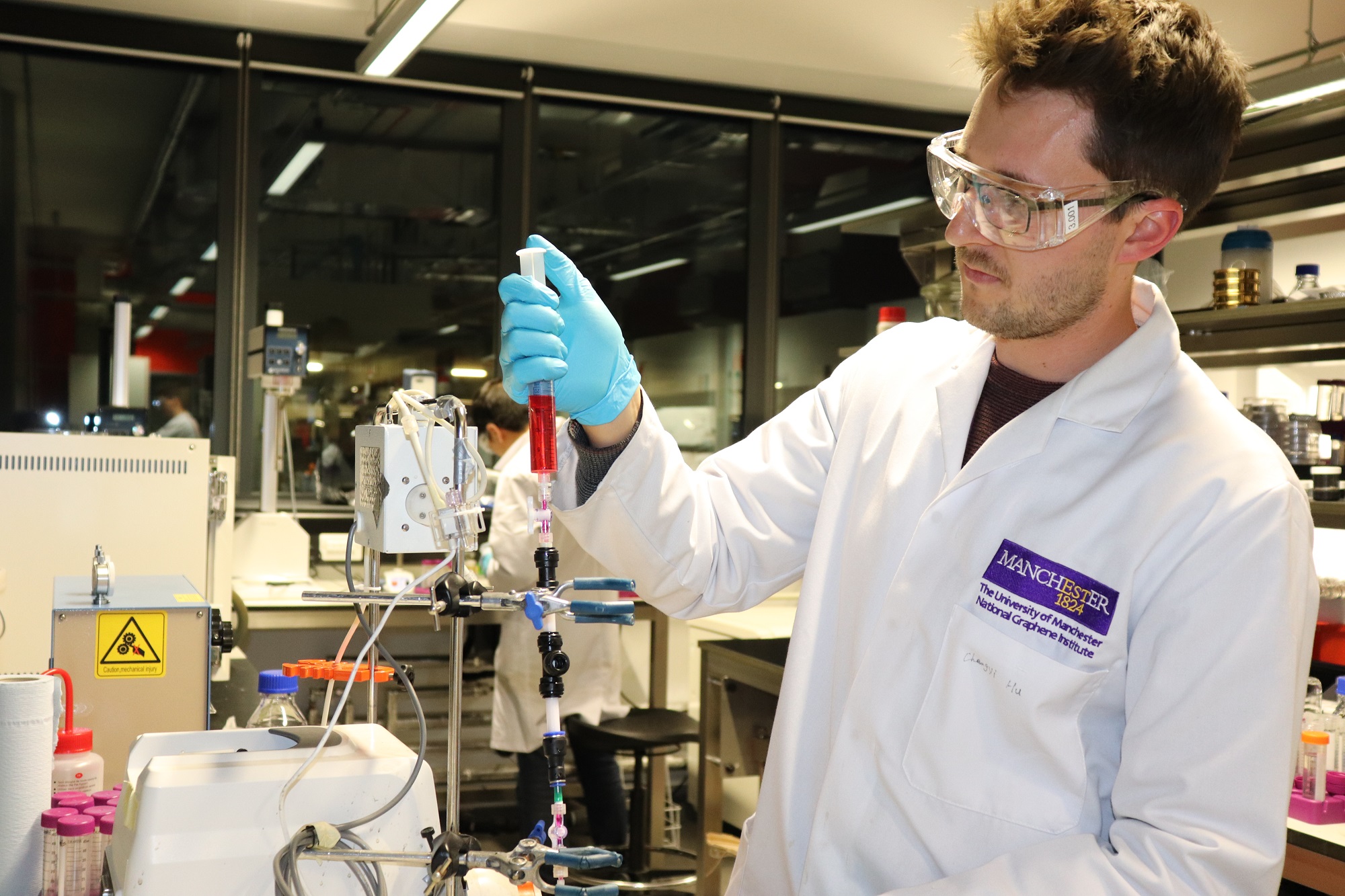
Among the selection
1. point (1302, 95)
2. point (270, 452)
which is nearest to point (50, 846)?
point (270, 452)

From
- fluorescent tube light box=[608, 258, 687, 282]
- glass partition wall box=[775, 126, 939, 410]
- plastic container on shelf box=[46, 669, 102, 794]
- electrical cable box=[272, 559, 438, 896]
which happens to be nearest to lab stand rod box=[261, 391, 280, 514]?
fluorescent tube light box=[608, 258, 687, 282]

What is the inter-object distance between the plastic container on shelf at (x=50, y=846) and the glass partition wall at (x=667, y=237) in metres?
3.90

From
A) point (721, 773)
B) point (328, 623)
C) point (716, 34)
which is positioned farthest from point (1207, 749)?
point (716, 34)

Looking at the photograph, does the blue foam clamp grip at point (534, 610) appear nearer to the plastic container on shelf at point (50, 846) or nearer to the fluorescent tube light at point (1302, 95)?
the plastic container on shelf at point (50, 846)

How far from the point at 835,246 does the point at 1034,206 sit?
14.4 feet

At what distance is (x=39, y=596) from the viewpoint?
232cm

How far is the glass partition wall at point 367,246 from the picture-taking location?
4.53 meters

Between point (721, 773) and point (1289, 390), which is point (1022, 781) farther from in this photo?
point (1289, 390)

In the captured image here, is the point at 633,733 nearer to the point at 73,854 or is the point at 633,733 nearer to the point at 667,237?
the point at 73,854

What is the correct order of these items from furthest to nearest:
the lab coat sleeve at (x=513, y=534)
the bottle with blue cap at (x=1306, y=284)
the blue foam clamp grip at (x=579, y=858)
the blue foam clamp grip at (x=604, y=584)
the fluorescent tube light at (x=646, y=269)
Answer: the fluorescent tube light at (x=646, y=269), the lab coat sleeve at (x=513, y=534), the bottle with blue cap at (x=1306, y=284), the blue foam clamp grip at (x=604, y=584), the blue foam clamp grip at (x=579, y=858)

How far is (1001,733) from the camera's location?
3.72 feet

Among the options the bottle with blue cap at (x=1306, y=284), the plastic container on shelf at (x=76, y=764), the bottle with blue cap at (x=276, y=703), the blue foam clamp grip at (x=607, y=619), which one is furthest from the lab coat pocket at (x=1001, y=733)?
the bottle with blue cap at (x=1306, y=284)

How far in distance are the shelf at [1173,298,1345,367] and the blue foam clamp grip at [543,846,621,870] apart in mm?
2209

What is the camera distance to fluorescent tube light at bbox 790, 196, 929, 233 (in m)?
5.37
